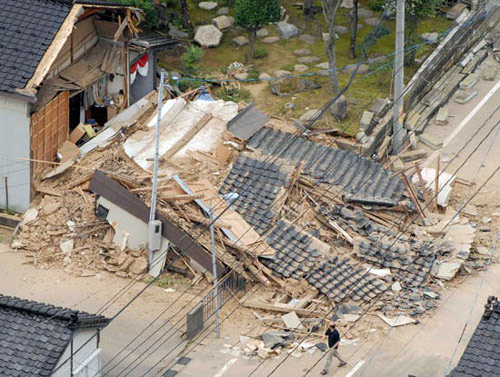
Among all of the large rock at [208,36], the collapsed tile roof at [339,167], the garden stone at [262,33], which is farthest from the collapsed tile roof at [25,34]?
the garden stone at [262,33]

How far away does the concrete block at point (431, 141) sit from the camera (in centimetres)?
3825

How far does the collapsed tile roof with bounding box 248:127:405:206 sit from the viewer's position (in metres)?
33.8

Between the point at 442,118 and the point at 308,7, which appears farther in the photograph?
the point at 308,7

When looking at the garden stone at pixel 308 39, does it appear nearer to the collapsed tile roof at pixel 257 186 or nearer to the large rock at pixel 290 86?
the large rock at pixel 290 86

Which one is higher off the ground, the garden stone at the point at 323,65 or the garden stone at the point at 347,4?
the garden stone at the point at 347,4

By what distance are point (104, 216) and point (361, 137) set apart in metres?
9.25

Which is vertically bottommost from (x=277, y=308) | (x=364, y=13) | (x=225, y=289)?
(x=225, y=289)

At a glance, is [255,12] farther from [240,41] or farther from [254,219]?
[254,219]

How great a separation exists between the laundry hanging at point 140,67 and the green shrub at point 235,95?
109 inches

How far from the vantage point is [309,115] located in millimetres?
38281

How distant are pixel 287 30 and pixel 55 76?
11.9 meters

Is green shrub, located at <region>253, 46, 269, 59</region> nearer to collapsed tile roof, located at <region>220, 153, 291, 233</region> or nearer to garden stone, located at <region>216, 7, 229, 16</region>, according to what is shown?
garden stone, located at <region>216, 7, 229, 16</region>

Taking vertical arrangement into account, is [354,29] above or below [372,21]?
above

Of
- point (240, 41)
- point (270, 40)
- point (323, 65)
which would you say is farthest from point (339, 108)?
point (240, 41)
